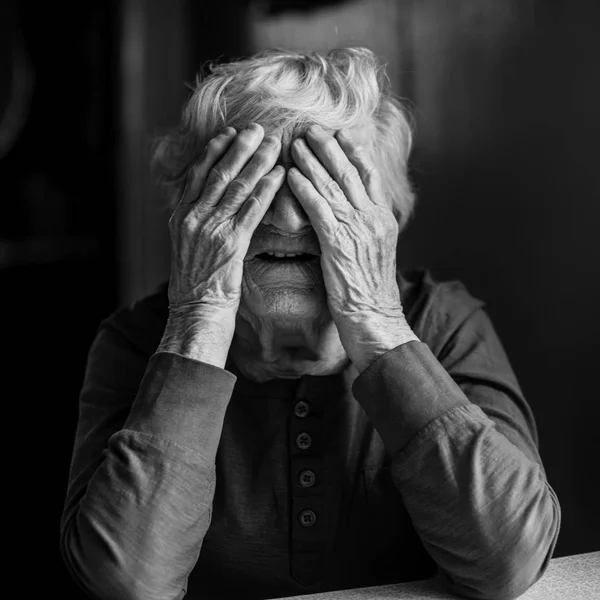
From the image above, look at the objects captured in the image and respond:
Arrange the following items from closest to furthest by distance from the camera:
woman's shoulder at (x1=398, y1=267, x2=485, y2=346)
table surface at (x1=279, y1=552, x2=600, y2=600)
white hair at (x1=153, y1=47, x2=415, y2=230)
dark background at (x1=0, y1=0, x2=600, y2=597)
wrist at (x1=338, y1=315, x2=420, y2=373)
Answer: table surface at (x1=279, y1=552, x2=600, y2=600) → wrist at (x1=338, y1=315, x2=420, y2=373) → white hair at (x1=153, y1=47, x2=415, y2=230) → woman's shoulder at (x1=398, y1=267, x2=485, y2=346) → dark background at (x1=0, y1=0, x2=600, y2=597)

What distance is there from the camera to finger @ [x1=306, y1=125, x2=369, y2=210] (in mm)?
1197

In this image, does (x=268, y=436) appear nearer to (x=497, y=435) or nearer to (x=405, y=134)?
(x=497, y=435)

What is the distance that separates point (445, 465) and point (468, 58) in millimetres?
1236

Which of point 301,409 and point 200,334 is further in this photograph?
point 301,409

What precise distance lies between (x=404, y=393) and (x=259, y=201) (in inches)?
14.4

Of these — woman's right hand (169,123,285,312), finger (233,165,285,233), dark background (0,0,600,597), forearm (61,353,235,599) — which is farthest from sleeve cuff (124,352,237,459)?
dark background (0,0,600,597)

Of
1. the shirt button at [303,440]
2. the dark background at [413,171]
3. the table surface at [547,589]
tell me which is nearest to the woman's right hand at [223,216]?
the shirt button at [303,440]

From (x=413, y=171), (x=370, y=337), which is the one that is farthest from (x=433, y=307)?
(x=413, y=171)

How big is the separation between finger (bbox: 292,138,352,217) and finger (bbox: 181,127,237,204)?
12cm

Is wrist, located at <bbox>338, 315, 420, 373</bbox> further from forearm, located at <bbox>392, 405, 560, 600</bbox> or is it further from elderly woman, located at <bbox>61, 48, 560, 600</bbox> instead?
forearm, located at <bbox>392, 405, 560, 600</bbox>

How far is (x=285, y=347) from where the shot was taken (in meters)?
1.32

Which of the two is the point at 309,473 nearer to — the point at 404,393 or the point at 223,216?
the point at 404,393

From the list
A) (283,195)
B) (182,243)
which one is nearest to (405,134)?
(283,195)

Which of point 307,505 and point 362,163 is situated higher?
point 362,163
